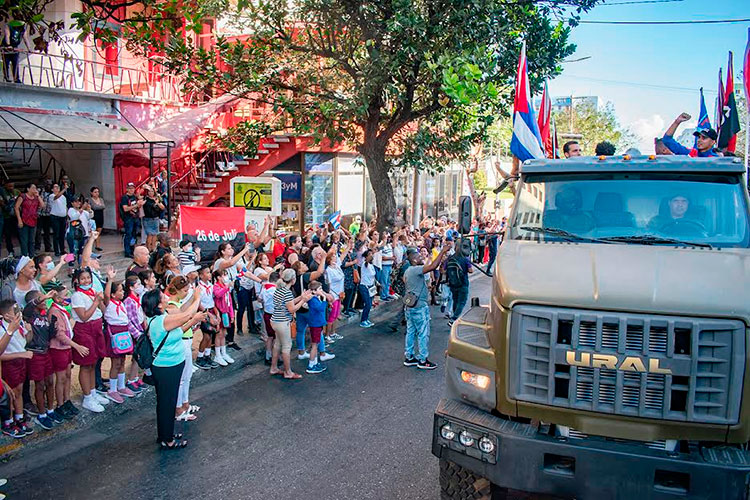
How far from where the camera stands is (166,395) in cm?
700

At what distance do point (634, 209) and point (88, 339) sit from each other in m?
6.35

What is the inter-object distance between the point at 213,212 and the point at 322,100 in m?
4.35

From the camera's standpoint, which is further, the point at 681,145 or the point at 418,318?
the point at 418,318

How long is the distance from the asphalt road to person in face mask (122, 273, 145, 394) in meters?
0.46

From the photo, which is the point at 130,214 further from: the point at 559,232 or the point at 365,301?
the point at 559,232

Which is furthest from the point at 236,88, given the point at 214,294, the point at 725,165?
the point at 725,165

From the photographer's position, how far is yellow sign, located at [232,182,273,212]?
13086 millimetres

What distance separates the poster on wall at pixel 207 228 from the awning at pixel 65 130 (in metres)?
3.34

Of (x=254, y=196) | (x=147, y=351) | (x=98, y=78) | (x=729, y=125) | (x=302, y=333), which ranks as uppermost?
(x=98, y=78)

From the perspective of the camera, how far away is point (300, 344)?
10500mm

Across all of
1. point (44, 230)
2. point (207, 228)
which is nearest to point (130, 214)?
point (44, 230)

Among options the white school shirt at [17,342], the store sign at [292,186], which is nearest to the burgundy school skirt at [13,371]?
the white school shirt at [17,342]

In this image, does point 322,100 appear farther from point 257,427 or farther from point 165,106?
point 257,427

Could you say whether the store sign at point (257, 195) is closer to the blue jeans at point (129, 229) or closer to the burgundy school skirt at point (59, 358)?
the blue jeans at point (129, 229)
